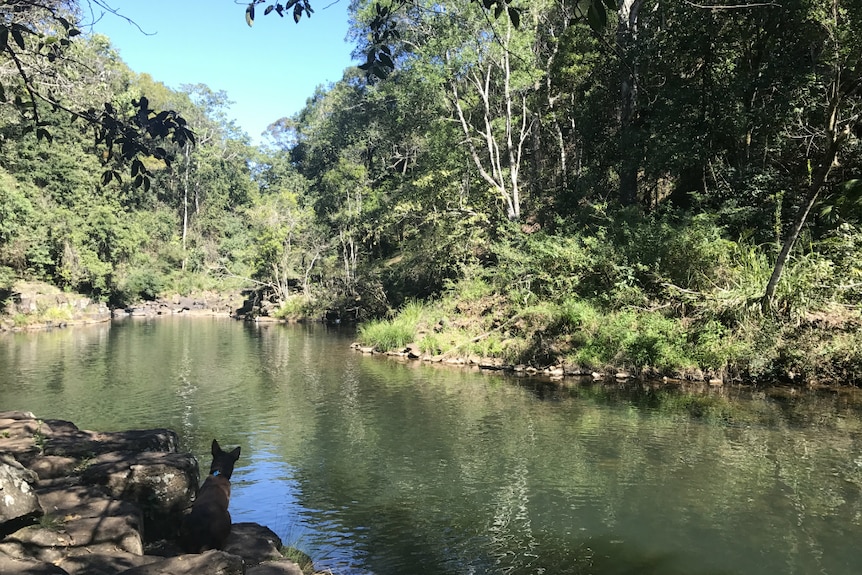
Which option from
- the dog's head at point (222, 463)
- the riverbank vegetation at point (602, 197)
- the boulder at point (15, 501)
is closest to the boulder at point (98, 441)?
the dog's head at point (222, 463)

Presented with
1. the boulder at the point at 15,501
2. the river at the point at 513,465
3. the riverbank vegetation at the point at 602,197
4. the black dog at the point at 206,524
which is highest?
the riverbank vegetation at the point at 602,197

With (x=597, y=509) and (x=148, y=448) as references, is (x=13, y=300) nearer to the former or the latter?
(x=148, y=448)

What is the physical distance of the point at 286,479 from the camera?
8.03 meters

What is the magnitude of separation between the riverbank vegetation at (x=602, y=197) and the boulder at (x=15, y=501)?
351cm

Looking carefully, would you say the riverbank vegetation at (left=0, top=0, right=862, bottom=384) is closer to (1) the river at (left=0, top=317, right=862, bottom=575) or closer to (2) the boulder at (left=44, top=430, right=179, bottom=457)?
(1) the river at (left=0, top=317, right=862, bottom=575)

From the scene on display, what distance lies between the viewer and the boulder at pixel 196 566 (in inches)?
138

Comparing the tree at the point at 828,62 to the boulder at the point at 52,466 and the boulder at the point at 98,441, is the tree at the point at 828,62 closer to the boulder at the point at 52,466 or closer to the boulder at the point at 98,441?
the boulder at the point at 98,441

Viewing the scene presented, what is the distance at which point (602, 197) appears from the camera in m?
21.4

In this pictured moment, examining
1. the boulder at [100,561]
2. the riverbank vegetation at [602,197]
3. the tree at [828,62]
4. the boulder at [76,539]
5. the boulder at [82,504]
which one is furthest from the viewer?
the tree at [828,62]

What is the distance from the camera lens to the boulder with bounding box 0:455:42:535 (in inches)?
144

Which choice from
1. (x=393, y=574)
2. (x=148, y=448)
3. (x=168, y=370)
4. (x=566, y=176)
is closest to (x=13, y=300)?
(x=168, y=370)

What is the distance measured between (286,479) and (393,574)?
3.20 m

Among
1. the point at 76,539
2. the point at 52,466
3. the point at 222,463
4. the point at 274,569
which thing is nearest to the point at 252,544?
the point at 274,569

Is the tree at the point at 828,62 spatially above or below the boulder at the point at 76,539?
above
